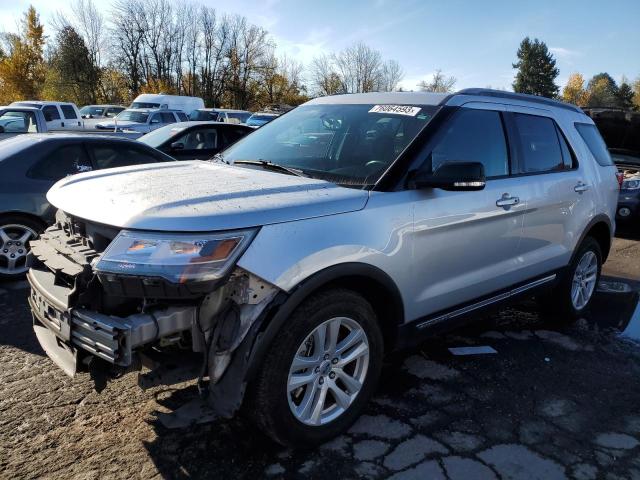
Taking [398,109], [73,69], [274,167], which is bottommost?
[274,167]

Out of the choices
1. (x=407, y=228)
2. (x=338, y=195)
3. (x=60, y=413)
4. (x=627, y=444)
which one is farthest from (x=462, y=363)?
(x=60, y=413)

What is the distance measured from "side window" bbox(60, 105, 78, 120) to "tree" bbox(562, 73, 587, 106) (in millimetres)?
71677

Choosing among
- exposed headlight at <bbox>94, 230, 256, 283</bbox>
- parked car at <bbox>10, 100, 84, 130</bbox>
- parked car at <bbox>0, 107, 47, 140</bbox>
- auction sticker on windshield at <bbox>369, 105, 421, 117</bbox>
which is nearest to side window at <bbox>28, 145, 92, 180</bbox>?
auction sticker on windshield at <bbox>369, 105, 421, 117</bbox>

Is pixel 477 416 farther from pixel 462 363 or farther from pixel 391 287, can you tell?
pixel 391 287

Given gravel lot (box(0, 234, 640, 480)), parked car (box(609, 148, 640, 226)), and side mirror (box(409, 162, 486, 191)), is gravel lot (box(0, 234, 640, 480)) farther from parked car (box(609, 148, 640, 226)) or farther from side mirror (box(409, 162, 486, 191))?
parked car (box(609, 148, 640, 226))

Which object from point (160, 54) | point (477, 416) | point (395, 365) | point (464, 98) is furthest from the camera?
point (160, 54)

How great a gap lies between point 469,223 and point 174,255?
1.89 m

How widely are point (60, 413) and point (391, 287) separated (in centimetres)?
202

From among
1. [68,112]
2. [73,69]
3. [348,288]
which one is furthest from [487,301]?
[73,69]

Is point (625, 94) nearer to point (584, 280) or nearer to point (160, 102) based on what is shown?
point (160, 102)

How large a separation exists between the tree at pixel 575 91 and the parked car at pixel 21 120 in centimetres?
7490

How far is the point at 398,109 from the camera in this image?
344 centimetres

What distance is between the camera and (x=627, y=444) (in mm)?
2941

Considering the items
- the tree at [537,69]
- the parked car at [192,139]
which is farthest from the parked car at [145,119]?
the tree at [537,69]
